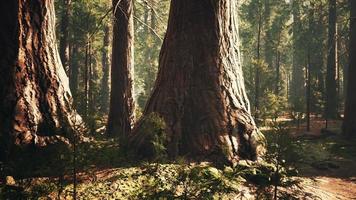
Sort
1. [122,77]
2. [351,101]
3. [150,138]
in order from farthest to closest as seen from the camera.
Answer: [351,101]
[122,77]
[150,138]

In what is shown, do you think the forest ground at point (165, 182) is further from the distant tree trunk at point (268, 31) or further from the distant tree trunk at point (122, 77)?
the distant tree trunk at point (268, 31)

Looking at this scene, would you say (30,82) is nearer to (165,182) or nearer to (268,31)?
(165,182)

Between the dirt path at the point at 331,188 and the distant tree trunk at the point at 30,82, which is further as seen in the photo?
the dirt path at the point at 331,188

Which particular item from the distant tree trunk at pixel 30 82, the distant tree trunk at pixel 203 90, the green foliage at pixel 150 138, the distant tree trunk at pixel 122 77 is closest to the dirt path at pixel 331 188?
the distant tree trunk at pixel 203 90

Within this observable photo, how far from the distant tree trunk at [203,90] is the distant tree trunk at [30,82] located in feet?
6.39

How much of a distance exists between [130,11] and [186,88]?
473cm

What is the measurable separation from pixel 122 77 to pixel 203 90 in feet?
14.1

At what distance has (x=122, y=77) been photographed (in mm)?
11891

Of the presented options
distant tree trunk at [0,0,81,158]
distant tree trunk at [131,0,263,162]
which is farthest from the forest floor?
distant tree trunk at [0,0,81,158]

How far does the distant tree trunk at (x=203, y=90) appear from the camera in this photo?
26.4 feet

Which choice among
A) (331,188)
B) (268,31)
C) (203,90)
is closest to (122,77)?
(203,90)

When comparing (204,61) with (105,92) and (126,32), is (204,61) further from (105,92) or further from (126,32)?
(105,92)

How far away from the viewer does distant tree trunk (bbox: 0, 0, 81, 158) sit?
22.4 ft

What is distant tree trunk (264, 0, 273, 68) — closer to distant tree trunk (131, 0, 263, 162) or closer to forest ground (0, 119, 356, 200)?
distant tree trunk (131, 0, 263, 162)
